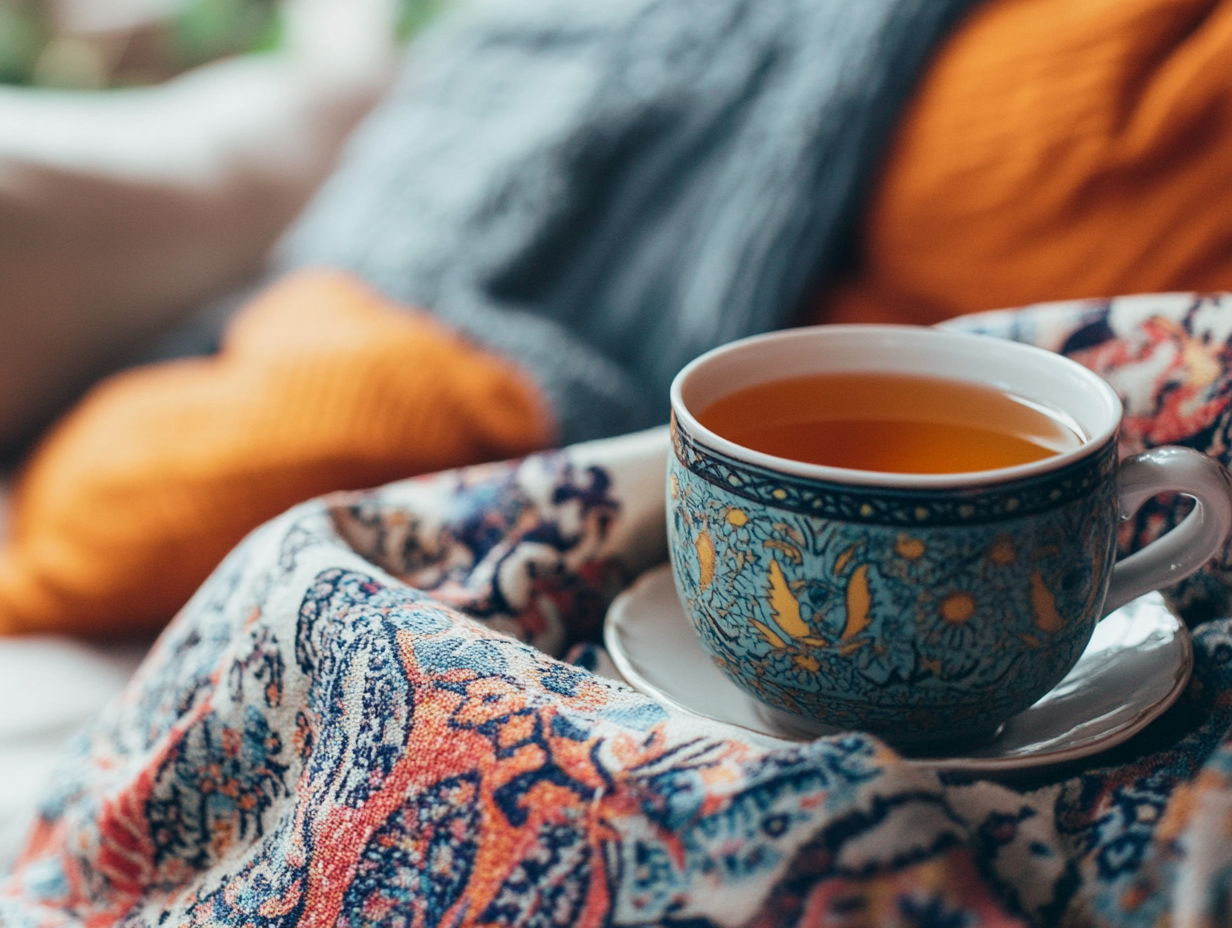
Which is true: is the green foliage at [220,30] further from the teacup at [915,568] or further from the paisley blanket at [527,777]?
the teacup at [915,568]

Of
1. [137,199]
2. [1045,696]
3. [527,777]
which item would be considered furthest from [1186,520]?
[137,199]

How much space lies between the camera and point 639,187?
2.51 feet

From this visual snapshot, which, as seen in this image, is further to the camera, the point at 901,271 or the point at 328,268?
the point at 328,268

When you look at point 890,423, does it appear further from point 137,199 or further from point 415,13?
point 415,13

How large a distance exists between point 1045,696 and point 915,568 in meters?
0.10

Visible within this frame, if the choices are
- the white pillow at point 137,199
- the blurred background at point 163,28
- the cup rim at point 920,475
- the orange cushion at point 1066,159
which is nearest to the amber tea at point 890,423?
the cup rim at point 920,475

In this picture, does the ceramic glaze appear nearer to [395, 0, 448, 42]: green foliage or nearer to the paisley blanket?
the paisley blanket

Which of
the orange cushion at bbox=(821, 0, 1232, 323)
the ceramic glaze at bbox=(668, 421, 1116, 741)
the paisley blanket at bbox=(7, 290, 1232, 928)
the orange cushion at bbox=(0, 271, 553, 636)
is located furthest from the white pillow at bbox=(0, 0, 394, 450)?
the ceramic glaze at bbox=(668, 421, 1116, 741)

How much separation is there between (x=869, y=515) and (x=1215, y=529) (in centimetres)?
12

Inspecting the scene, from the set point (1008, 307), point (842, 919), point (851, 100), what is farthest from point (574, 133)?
point (842, 919)

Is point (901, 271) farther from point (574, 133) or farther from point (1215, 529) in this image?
point (1215, 529)

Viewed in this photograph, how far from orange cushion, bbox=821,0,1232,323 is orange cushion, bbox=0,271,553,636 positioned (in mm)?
282

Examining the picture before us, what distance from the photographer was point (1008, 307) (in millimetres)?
616

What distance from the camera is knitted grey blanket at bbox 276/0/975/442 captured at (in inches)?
26.5
